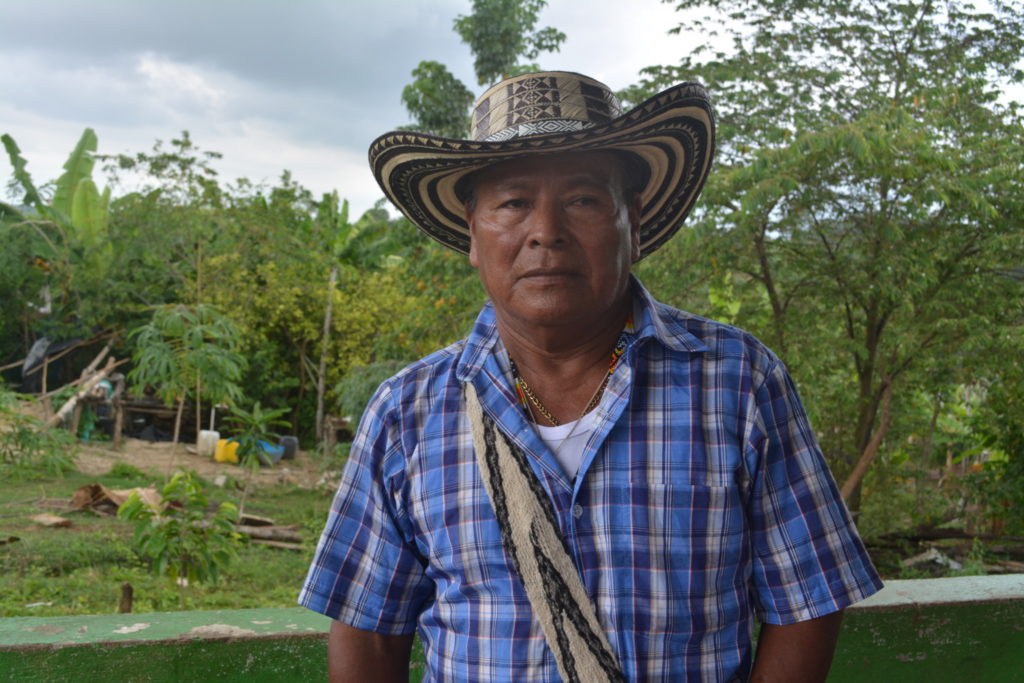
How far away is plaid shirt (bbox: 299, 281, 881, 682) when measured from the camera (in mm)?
1414

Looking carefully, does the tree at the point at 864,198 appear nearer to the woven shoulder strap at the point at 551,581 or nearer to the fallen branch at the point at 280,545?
the woven shoulder strap at the point at 551,581

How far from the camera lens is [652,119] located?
149cm

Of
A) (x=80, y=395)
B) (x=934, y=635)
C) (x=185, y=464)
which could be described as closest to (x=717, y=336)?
(x=934, y=635)

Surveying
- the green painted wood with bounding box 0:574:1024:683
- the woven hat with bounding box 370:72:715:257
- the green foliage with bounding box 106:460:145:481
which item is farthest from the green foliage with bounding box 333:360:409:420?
the woven hat with bounding box 370:72:715:257

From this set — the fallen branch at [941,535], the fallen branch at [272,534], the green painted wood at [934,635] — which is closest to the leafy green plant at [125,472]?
the fallen branch at [272,534]

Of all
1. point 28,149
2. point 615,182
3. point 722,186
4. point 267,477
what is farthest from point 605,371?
point 28,149

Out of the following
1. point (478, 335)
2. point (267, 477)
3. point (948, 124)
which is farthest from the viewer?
point (267, 477)

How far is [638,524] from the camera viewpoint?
1.42 m

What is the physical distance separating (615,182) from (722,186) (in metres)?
4.04

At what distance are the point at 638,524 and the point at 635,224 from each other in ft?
1.96

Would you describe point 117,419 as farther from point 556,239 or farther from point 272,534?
point 556,239

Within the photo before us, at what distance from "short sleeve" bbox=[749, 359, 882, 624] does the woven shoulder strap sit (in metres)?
0.32

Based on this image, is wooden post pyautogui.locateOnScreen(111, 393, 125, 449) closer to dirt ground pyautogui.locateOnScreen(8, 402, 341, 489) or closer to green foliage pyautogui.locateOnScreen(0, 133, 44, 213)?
dirt ground pyautogui.locateOnScreen(8, 402, 341, 489)

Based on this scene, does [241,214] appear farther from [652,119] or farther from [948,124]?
[652,119]
